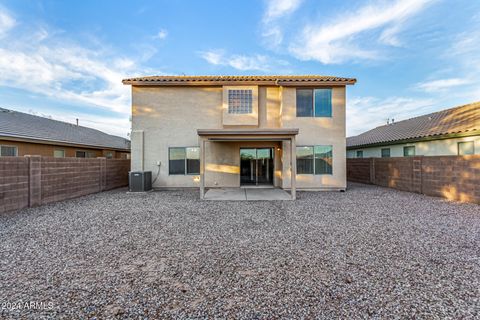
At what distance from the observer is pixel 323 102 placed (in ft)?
36.2

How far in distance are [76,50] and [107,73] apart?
1824 millimetres

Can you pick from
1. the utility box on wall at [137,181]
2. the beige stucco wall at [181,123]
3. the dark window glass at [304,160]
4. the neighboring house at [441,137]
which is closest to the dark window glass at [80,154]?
the beige stucco wall at [181,123]

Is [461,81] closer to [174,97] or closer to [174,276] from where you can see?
[174,97]

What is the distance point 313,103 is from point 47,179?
12.6m

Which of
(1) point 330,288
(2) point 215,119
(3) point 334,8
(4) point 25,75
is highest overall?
(3) point 334,8

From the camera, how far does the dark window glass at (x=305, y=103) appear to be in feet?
36.3

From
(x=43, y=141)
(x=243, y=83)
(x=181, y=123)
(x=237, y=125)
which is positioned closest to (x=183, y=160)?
(x=181, y=123)

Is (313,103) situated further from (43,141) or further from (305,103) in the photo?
(43,141)

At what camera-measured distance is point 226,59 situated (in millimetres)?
14719

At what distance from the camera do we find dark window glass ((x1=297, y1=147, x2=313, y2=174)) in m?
11.0

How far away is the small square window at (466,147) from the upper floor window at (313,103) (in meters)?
6.66

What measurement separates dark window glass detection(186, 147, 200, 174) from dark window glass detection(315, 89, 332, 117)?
694cm

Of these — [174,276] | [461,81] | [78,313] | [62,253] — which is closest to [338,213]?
[174,276]

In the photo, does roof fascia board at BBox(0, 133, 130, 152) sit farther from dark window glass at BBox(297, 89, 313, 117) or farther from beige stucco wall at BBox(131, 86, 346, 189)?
dark window glass at BBox(297, 89, 313, 117)
